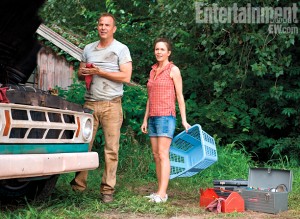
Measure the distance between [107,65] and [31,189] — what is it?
143 centimetres

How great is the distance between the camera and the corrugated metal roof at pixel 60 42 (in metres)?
11.4

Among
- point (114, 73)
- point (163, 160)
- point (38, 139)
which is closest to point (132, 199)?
point (163, 160)

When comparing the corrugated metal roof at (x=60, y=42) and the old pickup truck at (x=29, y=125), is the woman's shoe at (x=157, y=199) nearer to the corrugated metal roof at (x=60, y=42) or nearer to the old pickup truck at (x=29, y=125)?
the old pickup truck at (x=29, y=125)

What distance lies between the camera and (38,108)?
444 centimetres

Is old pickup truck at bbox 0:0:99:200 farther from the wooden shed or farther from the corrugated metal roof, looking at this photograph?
the wooden shed

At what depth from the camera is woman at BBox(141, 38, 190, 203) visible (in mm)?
5641

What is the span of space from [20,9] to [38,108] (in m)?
1.67

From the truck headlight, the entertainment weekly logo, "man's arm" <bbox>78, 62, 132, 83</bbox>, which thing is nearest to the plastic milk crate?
"man's arm" <bbox>78, 62, 132, 83</bbox>

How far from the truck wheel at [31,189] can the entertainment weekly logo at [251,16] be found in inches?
172

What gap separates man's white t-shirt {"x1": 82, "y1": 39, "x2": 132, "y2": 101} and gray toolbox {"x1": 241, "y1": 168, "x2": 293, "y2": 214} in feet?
5.48

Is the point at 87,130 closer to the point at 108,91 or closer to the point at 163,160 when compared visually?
the point at 108,91

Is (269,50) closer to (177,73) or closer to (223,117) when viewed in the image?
(223,117)

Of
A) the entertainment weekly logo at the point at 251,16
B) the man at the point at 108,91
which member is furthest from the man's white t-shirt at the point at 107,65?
the entertainment weekly logo at the point at 251,16

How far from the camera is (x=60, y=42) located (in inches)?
456
